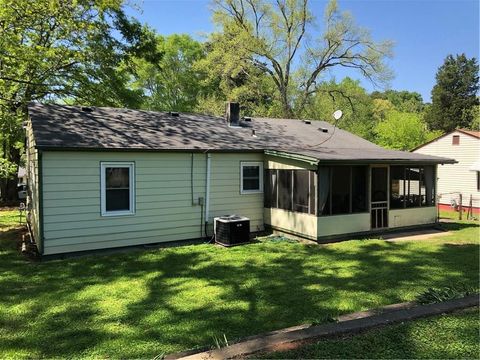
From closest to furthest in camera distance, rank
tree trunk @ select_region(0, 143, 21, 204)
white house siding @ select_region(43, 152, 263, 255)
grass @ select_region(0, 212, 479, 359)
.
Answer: grass @ select_region(0, 212, 479, 359)
white house siding @ select_region(43, 152, 263, 255)
tree trunk @ select_region(0, 143, 21, 204)

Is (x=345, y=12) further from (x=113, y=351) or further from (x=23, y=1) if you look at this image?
(x=113, y=351)

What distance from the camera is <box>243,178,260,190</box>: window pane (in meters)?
12.1

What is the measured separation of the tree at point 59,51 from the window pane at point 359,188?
10.4 metres

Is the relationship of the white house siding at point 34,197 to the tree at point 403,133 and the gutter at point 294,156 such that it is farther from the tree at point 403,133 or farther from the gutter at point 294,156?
the tree at point 403,133

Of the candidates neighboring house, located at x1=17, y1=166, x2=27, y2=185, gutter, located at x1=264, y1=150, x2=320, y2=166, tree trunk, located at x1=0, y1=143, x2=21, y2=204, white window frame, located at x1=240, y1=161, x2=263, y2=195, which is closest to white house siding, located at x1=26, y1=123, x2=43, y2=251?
white window frame, located at x1=240, y1=161, x2=263, y2=195

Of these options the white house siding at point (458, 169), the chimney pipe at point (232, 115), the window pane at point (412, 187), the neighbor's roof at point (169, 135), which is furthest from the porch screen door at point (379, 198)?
the white house siding at point (458, 169)

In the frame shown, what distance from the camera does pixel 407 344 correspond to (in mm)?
3770

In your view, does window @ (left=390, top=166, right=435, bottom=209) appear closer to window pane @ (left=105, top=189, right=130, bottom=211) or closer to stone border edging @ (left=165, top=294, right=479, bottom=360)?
stone border edging @ (left=165, top=294, right=479, bottom=360)

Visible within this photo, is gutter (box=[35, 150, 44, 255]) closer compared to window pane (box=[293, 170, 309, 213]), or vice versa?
gutter (box=[35, 150, 44, 255])

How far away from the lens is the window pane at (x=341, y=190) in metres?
10.9

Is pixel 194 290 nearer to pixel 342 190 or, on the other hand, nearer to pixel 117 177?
pixel 117 177

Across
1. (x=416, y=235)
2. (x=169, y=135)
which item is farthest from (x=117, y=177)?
(x=416, y=235)

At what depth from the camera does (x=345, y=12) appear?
1101 inches

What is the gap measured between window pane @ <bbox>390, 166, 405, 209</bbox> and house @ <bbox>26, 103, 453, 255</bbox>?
1.3 inches
